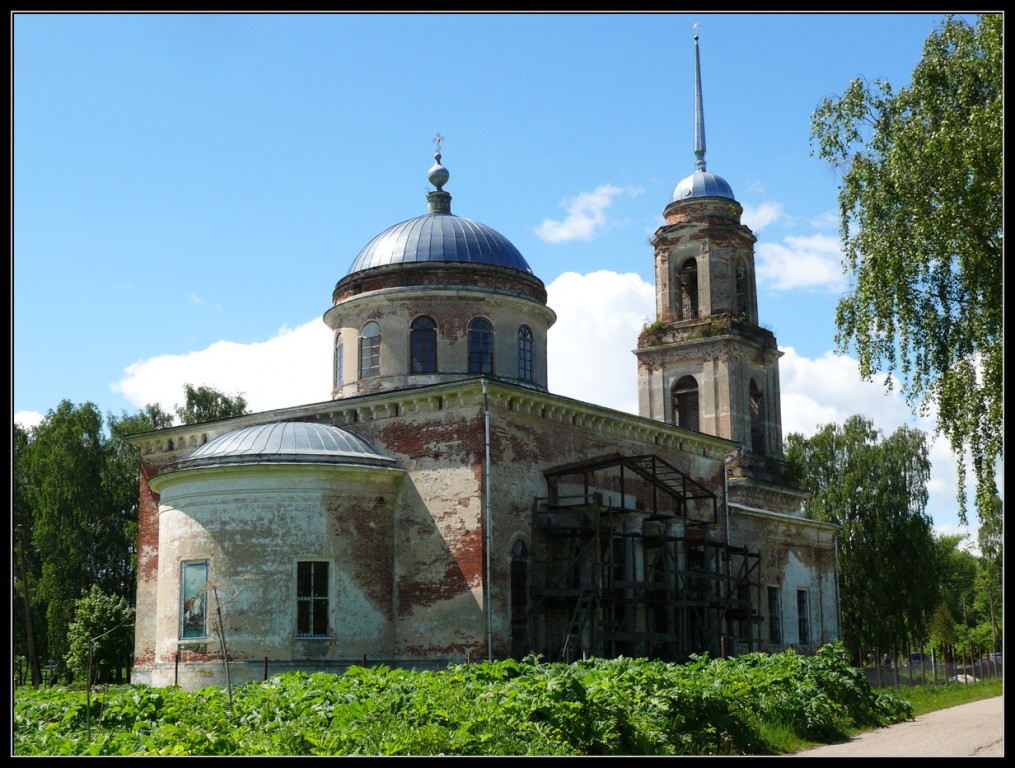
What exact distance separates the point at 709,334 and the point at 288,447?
56.9 feet

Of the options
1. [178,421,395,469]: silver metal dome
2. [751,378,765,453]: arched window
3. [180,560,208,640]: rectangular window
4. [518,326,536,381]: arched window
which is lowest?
[180,560,208,640]: rectangular window

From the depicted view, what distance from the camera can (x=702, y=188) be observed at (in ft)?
127

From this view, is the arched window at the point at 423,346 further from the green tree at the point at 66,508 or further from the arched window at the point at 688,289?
the green tree at the point at 66,508

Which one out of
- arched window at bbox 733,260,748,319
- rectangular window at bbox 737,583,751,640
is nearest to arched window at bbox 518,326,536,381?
rectangular window at bbox 737,583,751,640

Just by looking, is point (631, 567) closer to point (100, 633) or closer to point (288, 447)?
point (288, 447)

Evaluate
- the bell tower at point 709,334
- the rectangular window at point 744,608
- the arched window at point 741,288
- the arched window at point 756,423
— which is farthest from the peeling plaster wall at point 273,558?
the arched window at point 741,288

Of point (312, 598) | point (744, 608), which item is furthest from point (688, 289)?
point (312, 598)

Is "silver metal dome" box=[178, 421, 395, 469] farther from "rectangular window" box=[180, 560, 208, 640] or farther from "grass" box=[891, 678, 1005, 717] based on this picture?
"grass" box=[891, 678, 1005, 717]

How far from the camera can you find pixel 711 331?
3703 centimetres

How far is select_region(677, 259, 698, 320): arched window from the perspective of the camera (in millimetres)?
38375

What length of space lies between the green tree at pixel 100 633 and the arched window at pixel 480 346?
13.7 metres

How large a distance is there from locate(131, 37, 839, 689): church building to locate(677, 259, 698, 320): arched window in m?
8.44

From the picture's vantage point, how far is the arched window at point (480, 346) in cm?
2908

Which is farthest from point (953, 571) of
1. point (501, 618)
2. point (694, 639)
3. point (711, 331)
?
point (501, 618)
